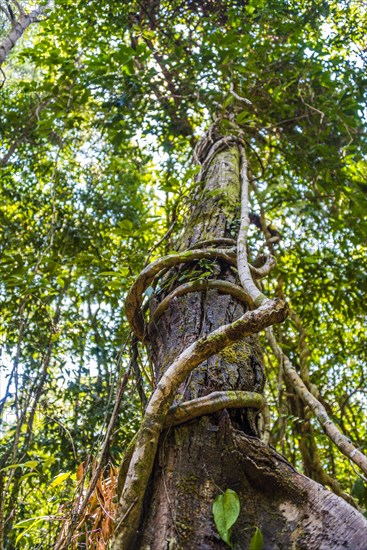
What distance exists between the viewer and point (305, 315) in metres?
3.77

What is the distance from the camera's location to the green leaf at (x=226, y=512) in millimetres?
819

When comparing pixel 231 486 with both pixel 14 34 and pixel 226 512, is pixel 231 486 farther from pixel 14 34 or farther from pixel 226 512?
pixel 14 34

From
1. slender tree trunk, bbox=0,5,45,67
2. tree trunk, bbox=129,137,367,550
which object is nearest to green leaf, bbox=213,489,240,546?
tree trunk, bbox=129,137,367,550

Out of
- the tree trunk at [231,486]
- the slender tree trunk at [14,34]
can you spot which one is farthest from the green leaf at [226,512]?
the slender tree trunk at [14,34]

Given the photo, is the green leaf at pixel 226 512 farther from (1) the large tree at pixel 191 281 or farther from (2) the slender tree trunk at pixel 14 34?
(2) the slender tree trunk at pixel 14 34

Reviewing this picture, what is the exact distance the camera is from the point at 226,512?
838 millimetres

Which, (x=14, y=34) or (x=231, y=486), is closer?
(x=231, y=486)

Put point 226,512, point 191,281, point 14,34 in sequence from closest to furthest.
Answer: point 226,512, point 191,281, point 14,34

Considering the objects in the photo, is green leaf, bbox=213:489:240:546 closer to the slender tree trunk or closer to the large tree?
the large tree

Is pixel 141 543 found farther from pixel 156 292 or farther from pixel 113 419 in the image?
pixel 156 292

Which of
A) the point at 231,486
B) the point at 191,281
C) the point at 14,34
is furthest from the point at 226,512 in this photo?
the point at 14,34

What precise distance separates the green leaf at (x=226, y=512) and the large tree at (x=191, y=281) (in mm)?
30

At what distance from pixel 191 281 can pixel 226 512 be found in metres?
0.76

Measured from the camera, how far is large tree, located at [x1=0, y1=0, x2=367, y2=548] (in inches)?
38.2
